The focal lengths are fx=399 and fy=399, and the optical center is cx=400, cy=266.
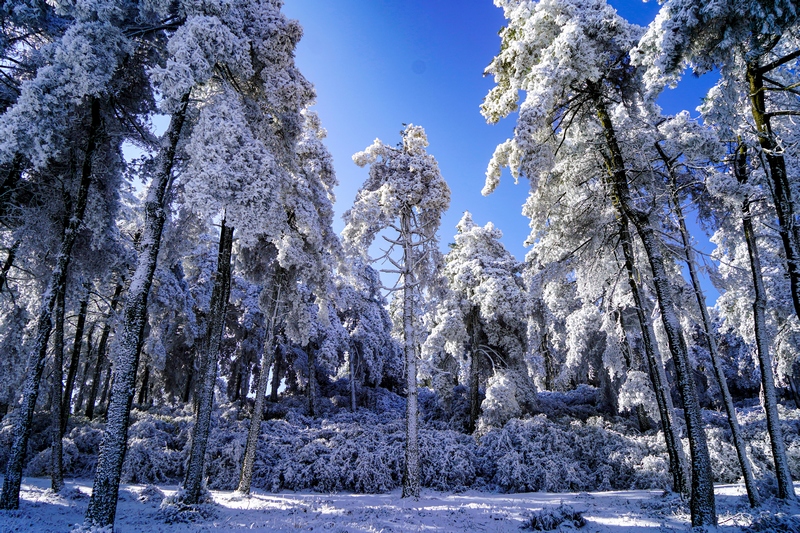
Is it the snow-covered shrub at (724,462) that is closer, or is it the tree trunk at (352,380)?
the snow-covered shrub at (724,462)

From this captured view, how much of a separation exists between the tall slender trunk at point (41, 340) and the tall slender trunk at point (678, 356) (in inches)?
505

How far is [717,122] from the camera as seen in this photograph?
7203 mm

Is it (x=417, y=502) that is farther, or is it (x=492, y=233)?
(x=492, y=233)

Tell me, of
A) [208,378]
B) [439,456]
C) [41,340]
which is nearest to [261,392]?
[208,378]

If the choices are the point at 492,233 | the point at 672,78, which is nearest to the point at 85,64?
the point at 672,78

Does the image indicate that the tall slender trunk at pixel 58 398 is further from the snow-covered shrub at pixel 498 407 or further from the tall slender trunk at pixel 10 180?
the snow-covered shrub at pixel 498 407

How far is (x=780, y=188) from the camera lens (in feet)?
21.4

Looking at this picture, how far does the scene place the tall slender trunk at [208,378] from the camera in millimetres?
8805

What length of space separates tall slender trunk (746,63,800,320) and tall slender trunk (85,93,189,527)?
10.6 m

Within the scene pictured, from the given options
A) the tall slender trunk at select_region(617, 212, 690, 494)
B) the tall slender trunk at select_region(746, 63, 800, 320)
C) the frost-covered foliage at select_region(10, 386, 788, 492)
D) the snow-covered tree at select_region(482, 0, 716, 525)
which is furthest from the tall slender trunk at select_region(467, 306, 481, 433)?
the tall slender trunk at select_region(746, 63, 800, 320)

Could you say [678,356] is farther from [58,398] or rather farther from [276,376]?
[276,376]

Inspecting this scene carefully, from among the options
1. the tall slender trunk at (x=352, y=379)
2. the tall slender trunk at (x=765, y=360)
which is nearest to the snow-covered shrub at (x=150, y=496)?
the tall slender trunk at (x=765, y=360)

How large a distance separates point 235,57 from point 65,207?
682cm

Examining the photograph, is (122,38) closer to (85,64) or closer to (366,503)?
(85,64)
